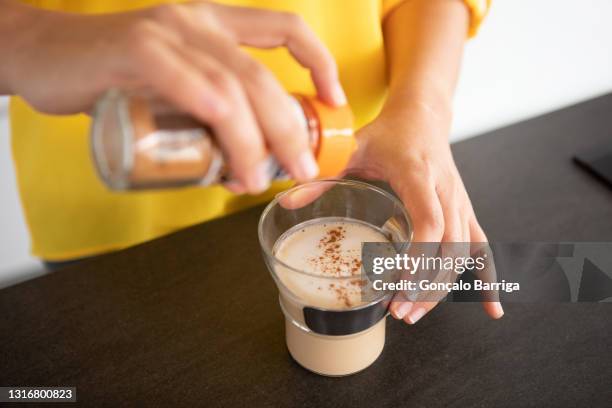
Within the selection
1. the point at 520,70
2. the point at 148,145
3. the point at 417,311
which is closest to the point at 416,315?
the point at 417,311

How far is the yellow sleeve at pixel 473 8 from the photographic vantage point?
876mm

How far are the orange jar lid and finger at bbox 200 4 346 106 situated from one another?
1 centimetres

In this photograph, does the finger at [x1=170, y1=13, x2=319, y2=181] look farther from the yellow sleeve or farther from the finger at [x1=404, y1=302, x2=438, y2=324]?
the yellow sleeve

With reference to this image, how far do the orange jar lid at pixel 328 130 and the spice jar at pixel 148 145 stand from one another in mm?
29

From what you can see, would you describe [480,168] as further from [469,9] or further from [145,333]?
[145,333]

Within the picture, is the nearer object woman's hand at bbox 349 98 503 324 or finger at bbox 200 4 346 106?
finger at bbox 200 4 346 106

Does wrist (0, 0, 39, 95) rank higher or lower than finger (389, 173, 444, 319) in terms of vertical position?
higher

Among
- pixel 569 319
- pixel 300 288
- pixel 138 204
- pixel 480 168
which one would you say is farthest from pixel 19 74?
pixel 480 168

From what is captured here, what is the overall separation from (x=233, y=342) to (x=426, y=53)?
0.50 metres

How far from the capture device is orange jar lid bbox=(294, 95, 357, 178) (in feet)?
1.46

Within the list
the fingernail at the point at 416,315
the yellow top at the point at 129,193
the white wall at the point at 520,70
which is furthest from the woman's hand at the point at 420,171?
the white wall at the point at 520,70

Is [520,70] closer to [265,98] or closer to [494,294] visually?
[494,294]

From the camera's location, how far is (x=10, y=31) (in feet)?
1.60

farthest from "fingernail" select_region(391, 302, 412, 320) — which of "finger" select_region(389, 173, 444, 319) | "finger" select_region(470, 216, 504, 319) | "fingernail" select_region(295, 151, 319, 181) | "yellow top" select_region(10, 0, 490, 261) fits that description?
"yellow top" select_region(10, 0, 490, 261)
